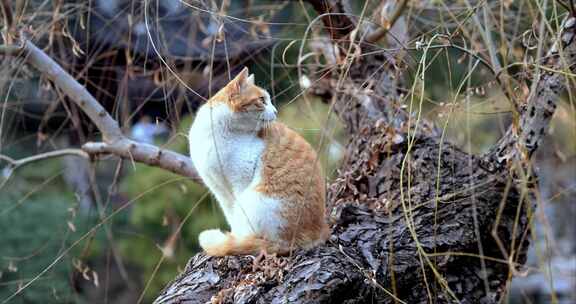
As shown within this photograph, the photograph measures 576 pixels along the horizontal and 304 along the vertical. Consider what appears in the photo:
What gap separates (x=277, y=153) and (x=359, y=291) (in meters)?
0.38

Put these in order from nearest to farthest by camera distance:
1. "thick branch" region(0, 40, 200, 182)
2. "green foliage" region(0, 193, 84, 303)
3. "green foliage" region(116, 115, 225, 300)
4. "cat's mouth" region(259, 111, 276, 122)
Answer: "cat's mouth" region(259, 111, 276, 122) < "thick branch" region(0, 40, 200, 182) < "green foliage" region(0, 193, 84, 303) < "green foliage" region(116, 115, 225, 300)

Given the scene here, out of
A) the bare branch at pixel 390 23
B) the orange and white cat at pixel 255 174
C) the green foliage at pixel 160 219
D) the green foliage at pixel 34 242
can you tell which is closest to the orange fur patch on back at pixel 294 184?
the orange and white cat at pixel 255 174

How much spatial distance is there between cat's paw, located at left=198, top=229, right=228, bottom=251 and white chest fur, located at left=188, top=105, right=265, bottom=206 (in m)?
0.12

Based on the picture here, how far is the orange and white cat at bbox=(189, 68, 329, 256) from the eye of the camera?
1527 mm

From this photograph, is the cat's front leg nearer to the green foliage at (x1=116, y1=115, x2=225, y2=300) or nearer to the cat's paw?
the cat's paw

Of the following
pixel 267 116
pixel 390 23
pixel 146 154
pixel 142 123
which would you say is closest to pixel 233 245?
pixel 267 116

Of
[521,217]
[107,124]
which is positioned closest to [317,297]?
[521,217]

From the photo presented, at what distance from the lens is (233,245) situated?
4.93 ft

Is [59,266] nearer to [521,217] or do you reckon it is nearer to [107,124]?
[107,124]

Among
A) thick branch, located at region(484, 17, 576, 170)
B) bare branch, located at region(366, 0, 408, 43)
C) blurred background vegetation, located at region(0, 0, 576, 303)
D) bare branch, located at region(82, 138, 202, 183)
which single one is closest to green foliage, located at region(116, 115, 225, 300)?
blurred background vegetation, located at region(0, 0, 576, 303)

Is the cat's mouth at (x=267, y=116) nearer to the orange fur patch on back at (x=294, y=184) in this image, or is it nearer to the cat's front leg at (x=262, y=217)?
the orange fur patch on back at (x=294, y=184)

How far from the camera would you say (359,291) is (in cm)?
143

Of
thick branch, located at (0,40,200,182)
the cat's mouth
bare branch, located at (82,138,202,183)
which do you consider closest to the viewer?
the cat's mouth

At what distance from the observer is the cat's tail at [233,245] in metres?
1.50
